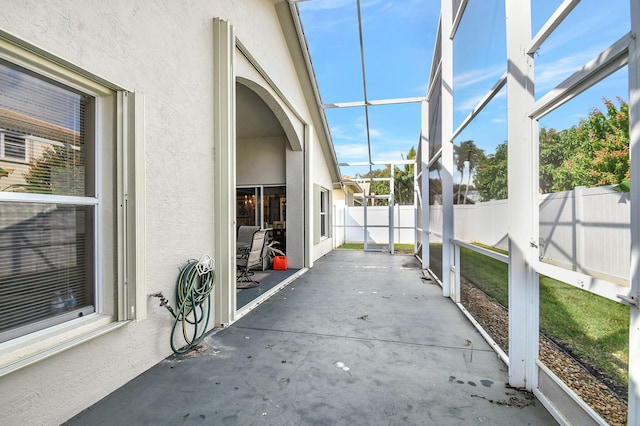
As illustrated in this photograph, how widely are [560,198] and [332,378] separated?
2.10m

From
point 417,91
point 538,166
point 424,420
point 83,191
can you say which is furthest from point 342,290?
point 417,91

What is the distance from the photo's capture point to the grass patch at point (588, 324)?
1.51 meters

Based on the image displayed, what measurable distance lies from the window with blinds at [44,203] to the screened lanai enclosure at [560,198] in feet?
10.3

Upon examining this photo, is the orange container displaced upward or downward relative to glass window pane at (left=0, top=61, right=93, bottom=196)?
downward

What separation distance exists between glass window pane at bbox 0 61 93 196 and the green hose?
1156 millimetres

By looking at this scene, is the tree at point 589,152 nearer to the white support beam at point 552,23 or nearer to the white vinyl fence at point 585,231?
the white vinyl fence at point 585,231

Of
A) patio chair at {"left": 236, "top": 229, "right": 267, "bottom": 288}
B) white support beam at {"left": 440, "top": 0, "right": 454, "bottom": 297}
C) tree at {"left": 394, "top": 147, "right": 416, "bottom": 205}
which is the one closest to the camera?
white support beam at {"left": 440, "top": 0, "right": 454, "bottom": 297}

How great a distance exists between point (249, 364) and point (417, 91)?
731 centimetres

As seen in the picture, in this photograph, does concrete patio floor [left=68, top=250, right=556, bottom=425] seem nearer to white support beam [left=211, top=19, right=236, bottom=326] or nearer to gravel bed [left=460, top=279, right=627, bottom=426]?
gravel bed [left=460, top=279, right=627, bottom=426]

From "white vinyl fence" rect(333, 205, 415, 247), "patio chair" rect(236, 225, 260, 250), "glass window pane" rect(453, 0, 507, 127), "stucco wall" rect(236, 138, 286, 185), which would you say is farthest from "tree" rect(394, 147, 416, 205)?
"glass window pane" rect(453, 0, 507, 127)

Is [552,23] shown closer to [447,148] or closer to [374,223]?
[447,148]

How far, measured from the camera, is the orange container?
6.97 meters

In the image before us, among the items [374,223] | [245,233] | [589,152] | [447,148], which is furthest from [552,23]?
[374,223]

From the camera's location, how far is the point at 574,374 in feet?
6.65
